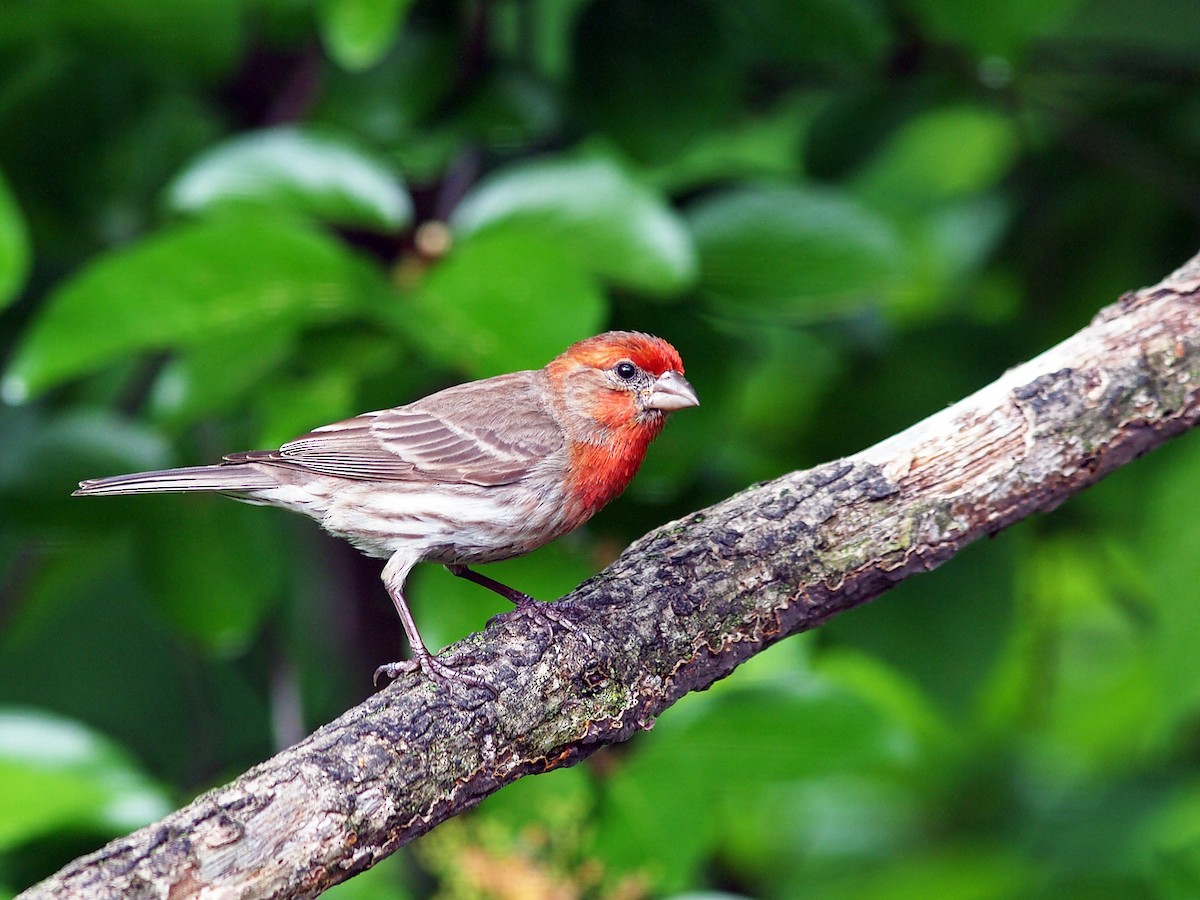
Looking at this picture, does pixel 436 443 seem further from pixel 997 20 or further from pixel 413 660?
pixel 997 20

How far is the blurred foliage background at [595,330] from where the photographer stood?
3.28 meters

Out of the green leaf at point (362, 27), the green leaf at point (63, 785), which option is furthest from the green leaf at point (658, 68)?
the green leaf at point (63, 785)

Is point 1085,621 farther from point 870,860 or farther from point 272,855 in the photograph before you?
point 272,855

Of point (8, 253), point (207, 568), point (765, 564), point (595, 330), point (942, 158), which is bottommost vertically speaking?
point (765, 564)

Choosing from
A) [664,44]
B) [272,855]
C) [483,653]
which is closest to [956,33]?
[664,44]

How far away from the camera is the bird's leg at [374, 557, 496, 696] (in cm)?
260

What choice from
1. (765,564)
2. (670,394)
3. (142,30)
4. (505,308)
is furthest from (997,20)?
(142,30)

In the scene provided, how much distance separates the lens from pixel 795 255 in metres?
3.75

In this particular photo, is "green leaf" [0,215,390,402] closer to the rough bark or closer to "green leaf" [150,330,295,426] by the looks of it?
"green leaf" [150,330,295,426]

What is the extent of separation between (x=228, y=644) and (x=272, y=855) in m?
1.83

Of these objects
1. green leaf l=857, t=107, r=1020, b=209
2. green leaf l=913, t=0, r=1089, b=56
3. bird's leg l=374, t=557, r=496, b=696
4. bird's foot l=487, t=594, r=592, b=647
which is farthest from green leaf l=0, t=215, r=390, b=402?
green leaf l=857, t=107, r=1020, b=209

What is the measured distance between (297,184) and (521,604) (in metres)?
1.24

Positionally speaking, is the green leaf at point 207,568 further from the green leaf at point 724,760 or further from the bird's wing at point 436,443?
the green leaf at point 724,760

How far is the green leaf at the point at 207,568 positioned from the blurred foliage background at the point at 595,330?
0.01 m
